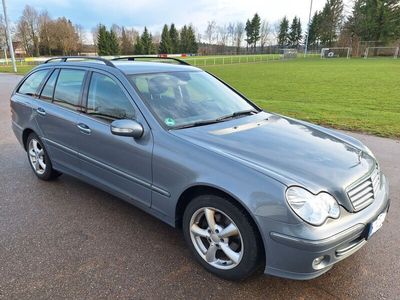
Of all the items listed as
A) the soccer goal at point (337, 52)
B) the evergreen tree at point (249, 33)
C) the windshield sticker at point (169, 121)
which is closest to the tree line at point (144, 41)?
the evergreen tree at point (249, 33)

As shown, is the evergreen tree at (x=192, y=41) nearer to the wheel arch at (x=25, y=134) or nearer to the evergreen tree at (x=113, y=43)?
the evergreen tree at (x=113, y=43)

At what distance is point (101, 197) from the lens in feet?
13.3

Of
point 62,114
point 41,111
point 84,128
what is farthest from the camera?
point 41,111

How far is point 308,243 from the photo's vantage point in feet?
6.89

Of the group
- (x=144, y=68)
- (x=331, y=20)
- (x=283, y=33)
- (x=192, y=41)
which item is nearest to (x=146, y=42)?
(x=192, y=41)

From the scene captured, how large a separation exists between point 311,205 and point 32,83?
412 cm

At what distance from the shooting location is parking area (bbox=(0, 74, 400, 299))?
2469 mm

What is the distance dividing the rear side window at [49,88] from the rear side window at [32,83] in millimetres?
200

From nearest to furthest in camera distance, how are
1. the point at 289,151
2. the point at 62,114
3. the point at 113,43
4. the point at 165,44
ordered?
1. the point at 289,151
2. the point at 62,114
3. the point at 113,43
4. the point at 165,44

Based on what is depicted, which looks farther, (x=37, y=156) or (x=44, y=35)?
(x=44, y=35)

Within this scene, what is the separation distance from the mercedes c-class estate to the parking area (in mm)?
243

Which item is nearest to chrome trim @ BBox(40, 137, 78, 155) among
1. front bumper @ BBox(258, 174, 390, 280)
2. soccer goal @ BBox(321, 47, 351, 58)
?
front bumper @ BBox(258, 174, 390, 280)

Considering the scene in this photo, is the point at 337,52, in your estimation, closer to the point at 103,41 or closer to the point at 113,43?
the point at 113,43

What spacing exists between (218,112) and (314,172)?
52.6 inches
